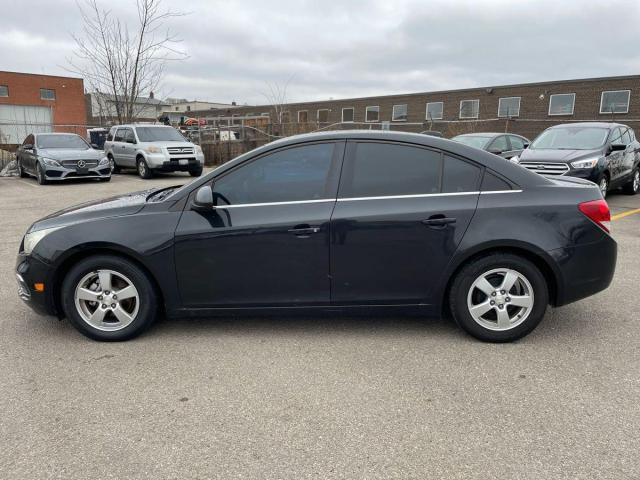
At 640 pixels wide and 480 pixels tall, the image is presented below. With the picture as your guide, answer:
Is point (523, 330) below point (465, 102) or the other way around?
below

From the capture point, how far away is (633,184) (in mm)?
11875

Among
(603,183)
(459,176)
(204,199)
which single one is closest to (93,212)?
(204,199)

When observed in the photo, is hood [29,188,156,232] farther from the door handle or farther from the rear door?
the door handle

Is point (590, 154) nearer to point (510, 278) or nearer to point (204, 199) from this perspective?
point (510, 278)

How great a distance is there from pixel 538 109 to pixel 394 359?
32.6 metres

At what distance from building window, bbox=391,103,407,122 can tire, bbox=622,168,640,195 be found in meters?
28.5

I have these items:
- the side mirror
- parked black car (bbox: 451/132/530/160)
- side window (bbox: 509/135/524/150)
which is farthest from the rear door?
side window (bbox: 509/135/524/150)

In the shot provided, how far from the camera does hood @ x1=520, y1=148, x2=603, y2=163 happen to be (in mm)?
9734

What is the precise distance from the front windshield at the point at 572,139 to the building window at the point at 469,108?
991 inches

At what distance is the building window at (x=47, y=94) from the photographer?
49156 millimetres

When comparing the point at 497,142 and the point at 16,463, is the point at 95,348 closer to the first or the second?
the point at 16,463

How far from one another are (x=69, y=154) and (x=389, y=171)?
13.7 meters

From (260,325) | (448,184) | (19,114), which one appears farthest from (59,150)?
(19,114)

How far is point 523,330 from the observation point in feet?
12.5
